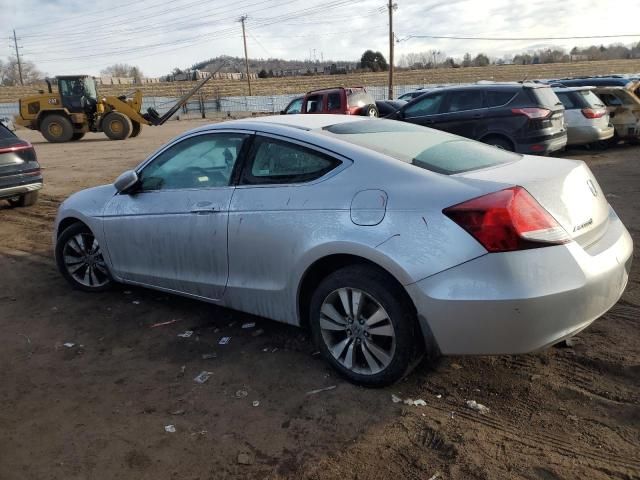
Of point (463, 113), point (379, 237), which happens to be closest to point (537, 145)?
point (463, 113)

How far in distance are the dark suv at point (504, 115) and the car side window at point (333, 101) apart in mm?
4508

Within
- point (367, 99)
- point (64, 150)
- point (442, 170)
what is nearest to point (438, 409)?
Result: point (442, 170)

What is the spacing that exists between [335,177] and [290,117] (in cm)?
109

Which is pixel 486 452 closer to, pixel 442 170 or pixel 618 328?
pixel 442 170

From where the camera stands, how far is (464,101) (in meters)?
11.0

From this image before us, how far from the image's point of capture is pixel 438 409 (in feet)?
9.77

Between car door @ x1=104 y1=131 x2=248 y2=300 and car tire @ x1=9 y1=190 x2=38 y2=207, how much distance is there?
5.70 metres

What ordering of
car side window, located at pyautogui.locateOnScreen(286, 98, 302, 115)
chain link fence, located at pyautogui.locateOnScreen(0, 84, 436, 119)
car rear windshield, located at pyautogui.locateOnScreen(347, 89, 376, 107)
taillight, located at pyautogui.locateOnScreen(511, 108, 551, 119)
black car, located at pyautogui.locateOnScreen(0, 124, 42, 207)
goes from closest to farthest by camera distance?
black car, located at pyautogui.locateOnScreen(0, 124, 42, 207) < taillight, located at pyautogui.locateOnScreen(511, 108, 551, 119) < car rear windshield, located at pyautogui.locateOnScreen(347, 89, 376, 107) < car side window, located at pyautogui.locateOnScreen(286, 98, 302, 115) < chain link fence, located at pyautogui.locateOnScreen(0, 84, 436, 119)

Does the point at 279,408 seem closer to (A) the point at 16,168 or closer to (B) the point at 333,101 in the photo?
(A) the point at 16,168

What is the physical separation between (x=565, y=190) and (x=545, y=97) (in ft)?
27.1

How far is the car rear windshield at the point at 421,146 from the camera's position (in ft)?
10.6

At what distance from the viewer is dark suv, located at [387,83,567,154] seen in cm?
1009

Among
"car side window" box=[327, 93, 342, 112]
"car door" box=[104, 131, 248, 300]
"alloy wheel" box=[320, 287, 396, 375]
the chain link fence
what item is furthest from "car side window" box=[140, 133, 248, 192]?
the chain link fence

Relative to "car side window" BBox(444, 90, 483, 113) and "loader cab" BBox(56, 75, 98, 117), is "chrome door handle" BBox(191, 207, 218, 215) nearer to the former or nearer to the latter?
"car side window" BBox(444, 90, 483, 113)
